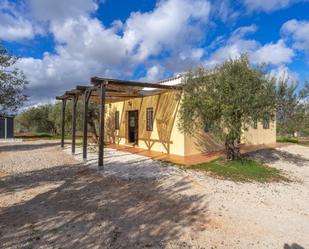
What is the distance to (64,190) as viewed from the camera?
220 inches

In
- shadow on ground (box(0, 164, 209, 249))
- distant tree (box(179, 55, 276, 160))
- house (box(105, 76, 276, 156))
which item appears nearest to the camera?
shadow on ground (box(0, 164, 209, 249))

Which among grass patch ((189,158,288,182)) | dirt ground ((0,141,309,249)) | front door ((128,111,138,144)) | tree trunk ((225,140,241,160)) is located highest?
front door ((128,111,138,144))

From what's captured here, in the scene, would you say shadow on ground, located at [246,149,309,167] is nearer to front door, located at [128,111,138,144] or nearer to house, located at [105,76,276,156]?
house, located at [105,76,276,156]

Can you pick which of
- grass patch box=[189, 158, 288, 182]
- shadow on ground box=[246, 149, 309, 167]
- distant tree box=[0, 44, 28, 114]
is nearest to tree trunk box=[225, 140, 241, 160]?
grass patch box=[189, 158, 288, 182]

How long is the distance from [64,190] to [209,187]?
3604 mm

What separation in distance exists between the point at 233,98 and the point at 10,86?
782cm

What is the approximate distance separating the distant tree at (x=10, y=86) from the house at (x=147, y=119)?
6.88ft

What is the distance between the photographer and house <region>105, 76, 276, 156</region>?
34.7 feet

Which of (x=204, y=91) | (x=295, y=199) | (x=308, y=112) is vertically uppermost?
(x=204, y=91)

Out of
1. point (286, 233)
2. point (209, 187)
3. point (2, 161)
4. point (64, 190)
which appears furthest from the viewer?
point (2, 161)

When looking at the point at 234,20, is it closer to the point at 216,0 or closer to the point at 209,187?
the point at 216,0

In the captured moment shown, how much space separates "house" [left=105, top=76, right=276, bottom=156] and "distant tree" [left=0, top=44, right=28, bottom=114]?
227 inches

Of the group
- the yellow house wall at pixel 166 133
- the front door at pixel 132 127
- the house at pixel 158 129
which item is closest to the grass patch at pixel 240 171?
the house at pixel 158 129

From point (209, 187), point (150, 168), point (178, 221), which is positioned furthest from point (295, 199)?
point (150, 168)
